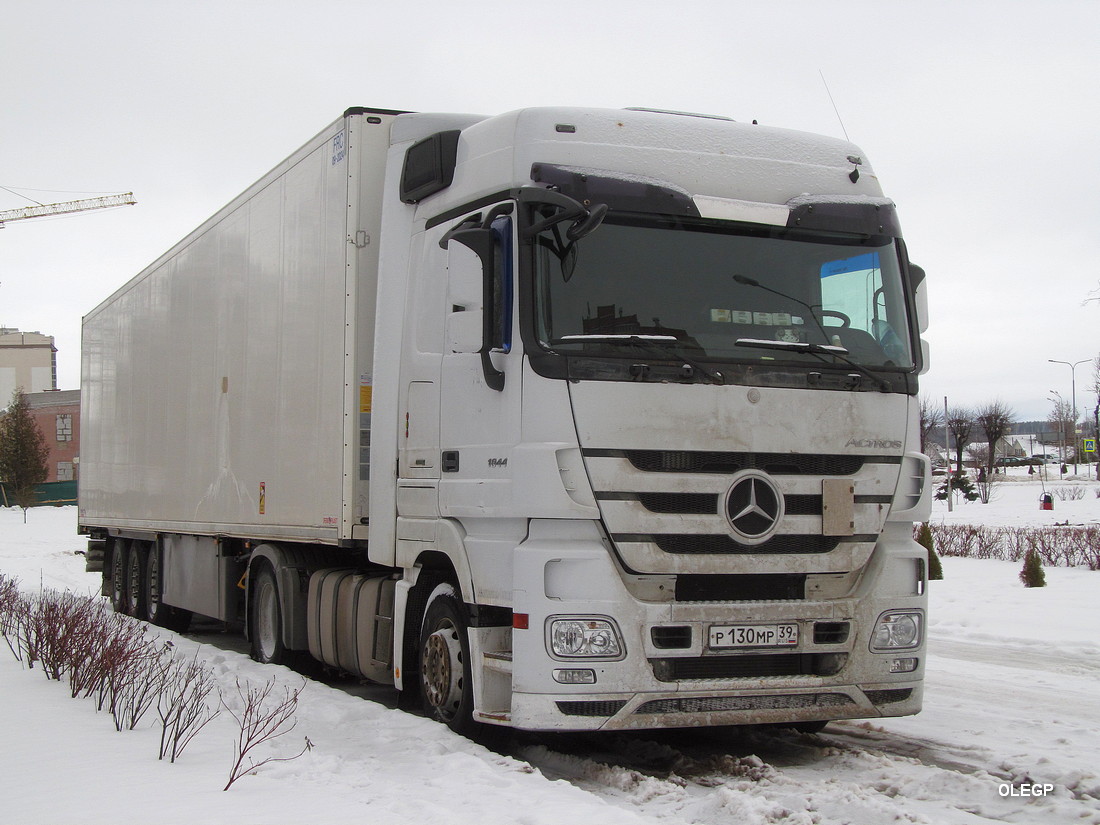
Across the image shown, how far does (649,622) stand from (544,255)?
195cm

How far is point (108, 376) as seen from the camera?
15852 millimetres

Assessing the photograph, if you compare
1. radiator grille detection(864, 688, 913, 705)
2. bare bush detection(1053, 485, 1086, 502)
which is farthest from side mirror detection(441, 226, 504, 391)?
bare bush detection(1053, 485, 1086, 502)

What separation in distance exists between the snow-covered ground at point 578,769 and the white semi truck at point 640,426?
0.35 m

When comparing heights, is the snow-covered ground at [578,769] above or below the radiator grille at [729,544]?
below

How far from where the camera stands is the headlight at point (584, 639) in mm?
5945

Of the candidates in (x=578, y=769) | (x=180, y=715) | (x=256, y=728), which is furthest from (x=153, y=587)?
(x=578, y=769)

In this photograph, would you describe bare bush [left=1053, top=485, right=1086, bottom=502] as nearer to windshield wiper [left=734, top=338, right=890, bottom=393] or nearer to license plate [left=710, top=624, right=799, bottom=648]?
windshield wiper [left=734, top=338, right=890, bottom=393]

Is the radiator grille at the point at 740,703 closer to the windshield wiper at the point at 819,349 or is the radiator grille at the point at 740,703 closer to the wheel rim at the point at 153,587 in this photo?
the windshield wiper at the point at 819,349

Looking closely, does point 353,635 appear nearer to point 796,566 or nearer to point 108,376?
point 796,566

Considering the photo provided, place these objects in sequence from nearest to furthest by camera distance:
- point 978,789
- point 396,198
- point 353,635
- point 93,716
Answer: point 978,789, point 93,716, point 396,198, point 353,635

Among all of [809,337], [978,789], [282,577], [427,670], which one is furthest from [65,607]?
[978,789]

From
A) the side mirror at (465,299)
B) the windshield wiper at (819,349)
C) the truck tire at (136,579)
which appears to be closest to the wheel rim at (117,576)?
the truck tire at (136,579)

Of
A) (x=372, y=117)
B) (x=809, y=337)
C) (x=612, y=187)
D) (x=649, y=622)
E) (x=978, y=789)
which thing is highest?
(x=372, y=117)

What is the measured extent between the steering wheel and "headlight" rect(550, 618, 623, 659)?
2.12 metres
